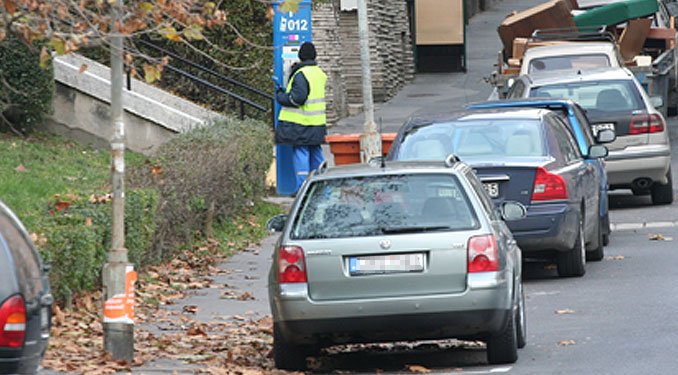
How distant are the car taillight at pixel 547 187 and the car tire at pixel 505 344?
3.89m

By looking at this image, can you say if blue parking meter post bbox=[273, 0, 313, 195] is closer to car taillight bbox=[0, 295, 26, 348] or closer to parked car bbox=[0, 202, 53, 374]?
parked car bbox=[0, 202, 53, 374]

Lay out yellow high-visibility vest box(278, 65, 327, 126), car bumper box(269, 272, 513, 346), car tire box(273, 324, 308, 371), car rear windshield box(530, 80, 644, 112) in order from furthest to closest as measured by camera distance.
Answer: yellow high-visibility vest box(278, 65, 327, 126), car rear windshield box(530, 80, 644, 112), car tire box(273, 324, 308, 371), car bumper box(269, 272, 513, 346)

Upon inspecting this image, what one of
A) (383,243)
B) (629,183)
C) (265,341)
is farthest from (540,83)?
(383,243)

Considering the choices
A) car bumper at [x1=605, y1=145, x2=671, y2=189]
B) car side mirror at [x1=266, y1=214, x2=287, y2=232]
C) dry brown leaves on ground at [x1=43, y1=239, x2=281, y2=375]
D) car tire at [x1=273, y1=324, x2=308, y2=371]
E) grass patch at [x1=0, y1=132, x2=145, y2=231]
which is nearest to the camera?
car tire at [x1=273, y1=324, x2=308, y2=371]

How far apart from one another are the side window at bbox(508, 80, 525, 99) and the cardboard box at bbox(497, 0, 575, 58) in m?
8.07

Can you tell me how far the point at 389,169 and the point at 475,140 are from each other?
13.9ft

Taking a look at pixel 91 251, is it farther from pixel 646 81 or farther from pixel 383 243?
pixel 646 81

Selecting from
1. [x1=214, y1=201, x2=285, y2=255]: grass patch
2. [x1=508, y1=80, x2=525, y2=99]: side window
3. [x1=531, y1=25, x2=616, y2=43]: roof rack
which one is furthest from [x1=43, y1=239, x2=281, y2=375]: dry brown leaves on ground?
[x1=531, y1=25, x2=616, y2=43]: roof rack

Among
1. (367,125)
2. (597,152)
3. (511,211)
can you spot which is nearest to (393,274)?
(511,211)

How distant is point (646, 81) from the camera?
27.0 metres

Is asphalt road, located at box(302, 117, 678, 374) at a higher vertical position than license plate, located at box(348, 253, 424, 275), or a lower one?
lower

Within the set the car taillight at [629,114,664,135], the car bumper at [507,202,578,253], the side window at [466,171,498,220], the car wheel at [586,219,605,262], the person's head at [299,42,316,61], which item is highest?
the person's head at [299,42,316,61]

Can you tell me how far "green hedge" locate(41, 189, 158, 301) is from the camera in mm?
12117

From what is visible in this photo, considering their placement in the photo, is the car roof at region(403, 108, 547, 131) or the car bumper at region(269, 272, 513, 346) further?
the car roof at region(403, 108, 547, 131)
